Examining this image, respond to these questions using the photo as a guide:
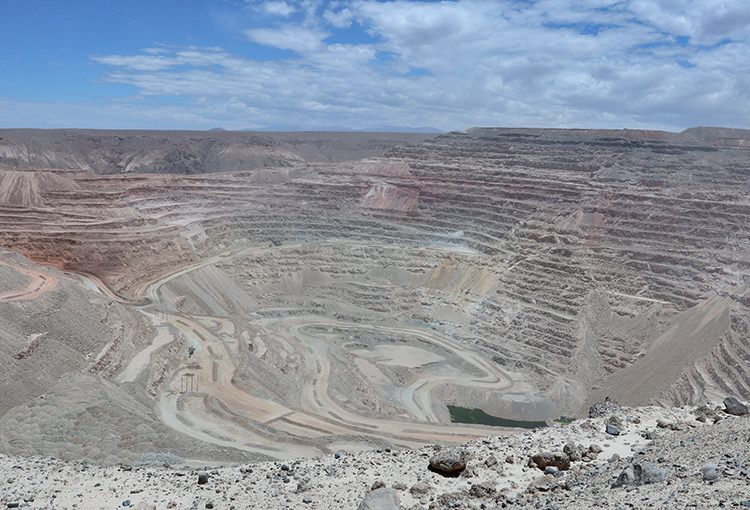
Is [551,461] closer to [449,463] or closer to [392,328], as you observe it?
[449,463]

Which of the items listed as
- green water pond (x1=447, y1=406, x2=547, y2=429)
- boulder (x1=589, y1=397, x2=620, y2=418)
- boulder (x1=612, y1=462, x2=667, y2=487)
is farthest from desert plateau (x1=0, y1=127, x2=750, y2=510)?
green water pond (x1=447, y1=406, x2=547, y2=429)

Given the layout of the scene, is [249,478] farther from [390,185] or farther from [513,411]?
[390,185]

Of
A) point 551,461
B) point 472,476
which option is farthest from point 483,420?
point 472,476

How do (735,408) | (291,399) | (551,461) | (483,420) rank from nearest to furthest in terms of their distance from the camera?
(551,461) → (735,408) → (291,399) → (483,420)

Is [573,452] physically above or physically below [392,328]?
above

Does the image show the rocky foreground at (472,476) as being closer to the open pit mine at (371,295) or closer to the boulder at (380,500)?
the boulder at (380,500)

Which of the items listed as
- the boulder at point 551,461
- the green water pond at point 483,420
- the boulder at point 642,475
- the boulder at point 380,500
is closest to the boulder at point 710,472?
the boulder at point 642,475

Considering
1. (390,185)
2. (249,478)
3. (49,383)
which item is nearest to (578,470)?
(249,478)
